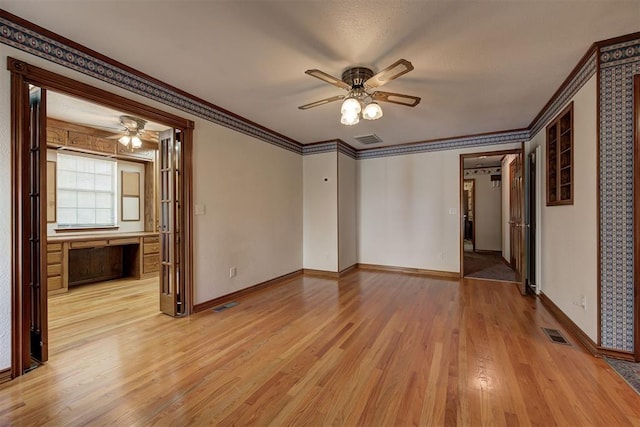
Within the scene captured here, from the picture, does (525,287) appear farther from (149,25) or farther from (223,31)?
(149,25)

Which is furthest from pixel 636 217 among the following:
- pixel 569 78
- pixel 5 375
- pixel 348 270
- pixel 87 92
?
pixel 5 375

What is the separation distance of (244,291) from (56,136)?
11.4ft

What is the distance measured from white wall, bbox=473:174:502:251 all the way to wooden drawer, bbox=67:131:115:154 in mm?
8823

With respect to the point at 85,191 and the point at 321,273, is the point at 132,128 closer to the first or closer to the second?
the point at 85,191

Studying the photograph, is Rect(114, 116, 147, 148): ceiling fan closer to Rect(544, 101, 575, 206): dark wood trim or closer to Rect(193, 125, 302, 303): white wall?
Rect(193, 125, 302, 303): white wall

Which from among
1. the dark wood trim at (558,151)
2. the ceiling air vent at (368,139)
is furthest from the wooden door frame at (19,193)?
the dark wood trim at (558,151)

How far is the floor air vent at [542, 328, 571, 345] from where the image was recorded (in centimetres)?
256

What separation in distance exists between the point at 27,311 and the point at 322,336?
7.49 ft

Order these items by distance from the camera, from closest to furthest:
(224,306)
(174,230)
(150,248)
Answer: (174,230)
(224,306)
(150,248)

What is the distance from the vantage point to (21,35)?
201 centimetres

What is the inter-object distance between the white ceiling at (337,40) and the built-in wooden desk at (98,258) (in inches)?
118

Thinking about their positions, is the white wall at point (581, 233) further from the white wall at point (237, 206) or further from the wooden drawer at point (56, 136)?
the wooden drawer at point (56, 136)

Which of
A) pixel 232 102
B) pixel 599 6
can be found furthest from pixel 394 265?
pixel 599 6

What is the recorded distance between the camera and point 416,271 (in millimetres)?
5352
